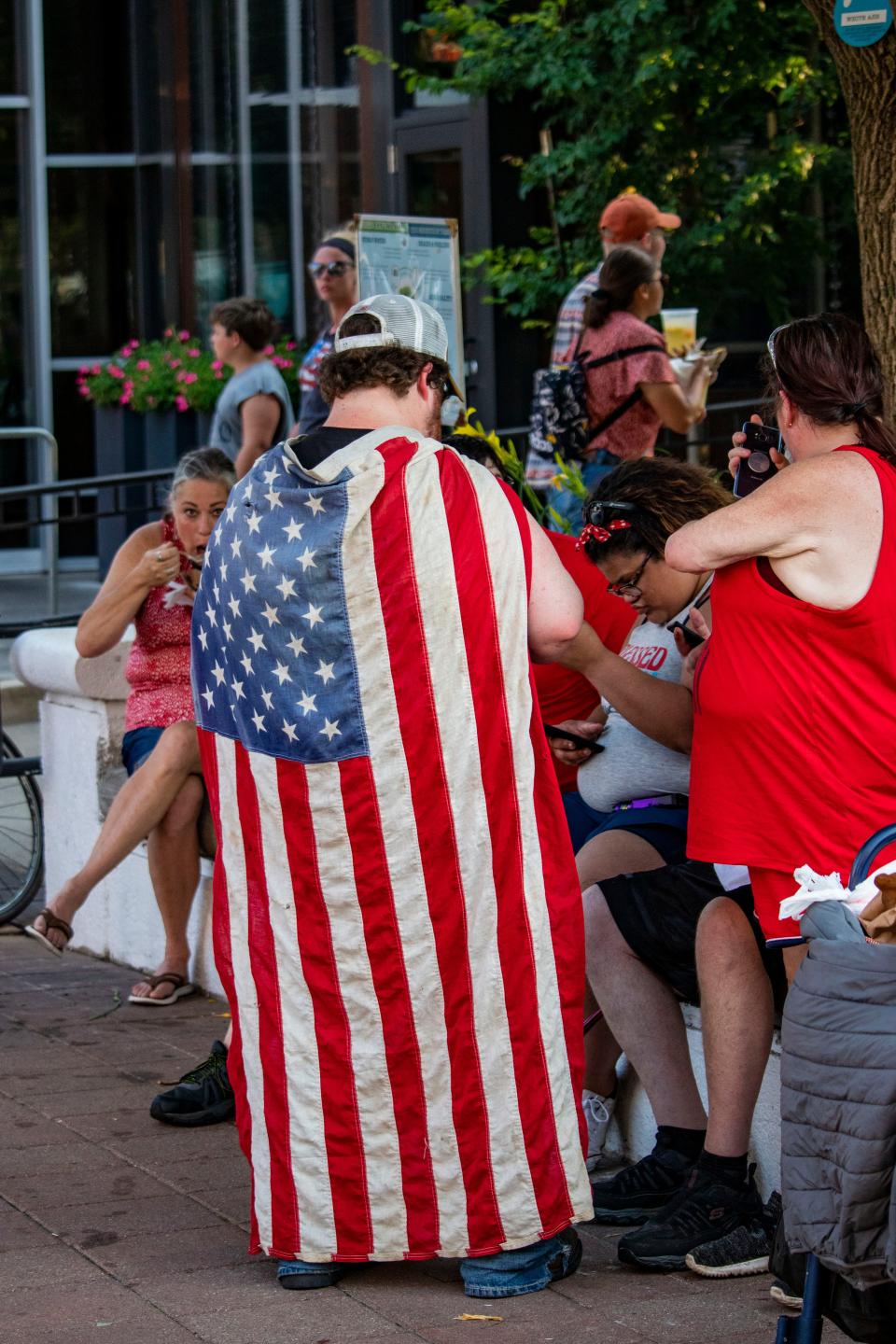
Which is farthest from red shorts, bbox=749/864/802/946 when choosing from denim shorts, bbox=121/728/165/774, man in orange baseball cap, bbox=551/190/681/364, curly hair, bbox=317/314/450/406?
man in orange baseball cap, bbox=551/190/681/364

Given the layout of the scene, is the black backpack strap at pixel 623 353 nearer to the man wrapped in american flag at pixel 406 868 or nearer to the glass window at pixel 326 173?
the man wrapped in american flag at pixel 406 868

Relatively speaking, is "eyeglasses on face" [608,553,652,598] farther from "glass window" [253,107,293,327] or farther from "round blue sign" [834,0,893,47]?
"glass window" [253,107,293,327]

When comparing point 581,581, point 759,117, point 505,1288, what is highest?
point 759,117

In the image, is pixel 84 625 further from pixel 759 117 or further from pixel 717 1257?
pixel 759 117

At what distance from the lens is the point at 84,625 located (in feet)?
19.7

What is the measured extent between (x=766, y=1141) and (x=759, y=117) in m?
7.63

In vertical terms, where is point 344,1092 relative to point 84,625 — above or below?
below

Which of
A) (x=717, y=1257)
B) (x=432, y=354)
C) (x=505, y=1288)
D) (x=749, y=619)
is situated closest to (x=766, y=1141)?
(x=717, y=1257)

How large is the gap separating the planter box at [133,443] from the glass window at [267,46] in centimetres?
230

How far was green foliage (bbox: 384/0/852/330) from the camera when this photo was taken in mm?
10219

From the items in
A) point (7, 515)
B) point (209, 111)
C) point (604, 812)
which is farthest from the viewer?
point (7, 515)

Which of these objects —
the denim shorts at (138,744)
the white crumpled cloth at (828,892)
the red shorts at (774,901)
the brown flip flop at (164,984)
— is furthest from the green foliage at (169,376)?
the white crumpled cloth at (828,892)

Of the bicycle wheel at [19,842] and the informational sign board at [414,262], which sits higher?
the informational sign board at [414,262]

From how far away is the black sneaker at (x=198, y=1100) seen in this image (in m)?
4.90
